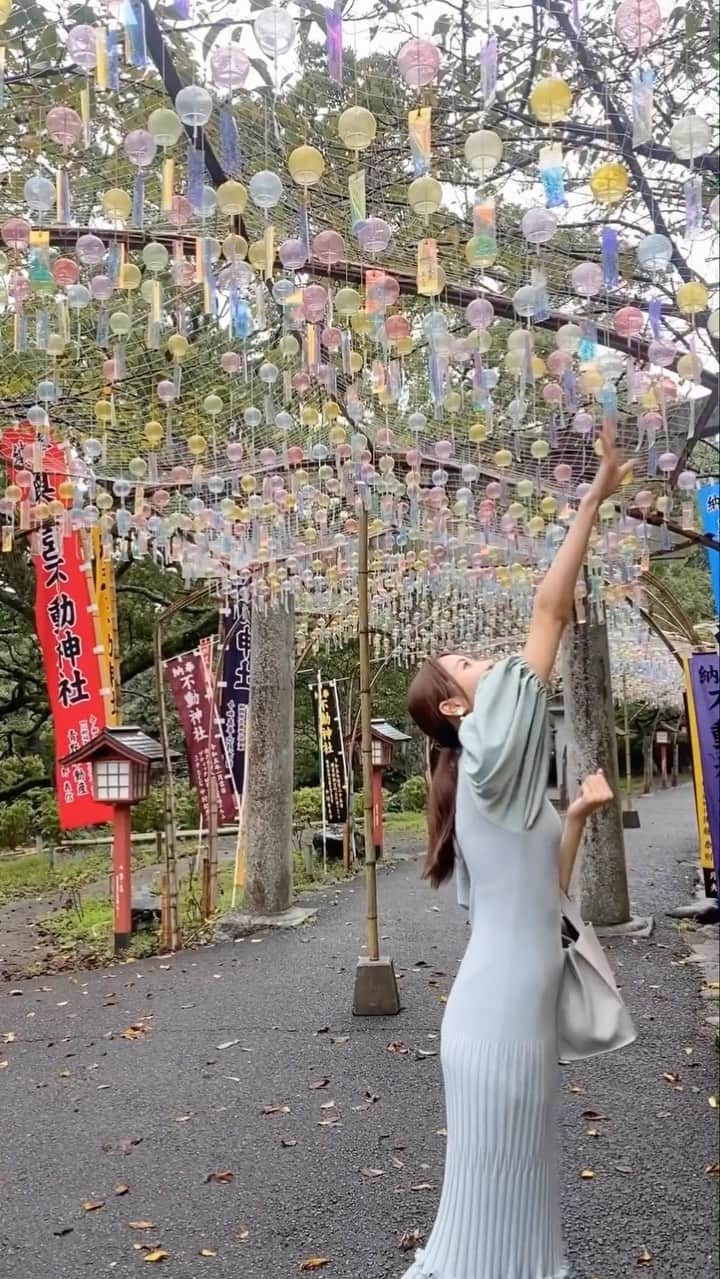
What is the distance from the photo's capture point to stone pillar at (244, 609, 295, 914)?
9461 millimetres

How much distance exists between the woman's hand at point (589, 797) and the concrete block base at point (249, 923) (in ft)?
25.1

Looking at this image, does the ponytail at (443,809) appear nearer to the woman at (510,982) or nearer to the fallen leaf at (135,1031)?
the woman at (510,982)

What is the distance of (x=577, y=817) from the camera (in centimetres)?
203

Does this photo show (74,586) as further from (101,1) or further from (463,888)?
(463,888)

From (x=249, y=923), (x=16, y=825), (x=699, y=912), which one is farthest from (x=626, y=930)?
(x=16, y=825)

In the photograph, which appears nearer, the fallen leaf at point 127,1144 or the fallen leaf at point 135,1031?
the fallen leaf at point 127,1144

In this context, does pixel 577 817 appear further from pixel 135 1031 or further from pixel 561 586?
pixel 135 1031

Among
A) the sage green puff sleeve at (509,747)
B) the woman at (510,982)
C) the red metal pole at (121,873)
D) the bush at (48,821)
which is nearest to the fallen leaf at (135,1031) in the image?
the red metal pole at (121,873)

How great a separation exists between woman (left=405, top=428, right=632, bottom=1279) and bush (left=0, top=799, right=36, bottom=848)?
16.9m

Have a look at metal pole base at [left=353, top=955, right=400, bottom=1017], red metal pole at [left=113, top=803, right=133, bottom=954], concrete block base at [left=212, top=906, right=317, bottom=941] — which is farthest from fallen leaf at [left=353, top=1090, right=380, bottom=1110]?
concrete block base at [left=212, top=906, right=317, bottom=941]

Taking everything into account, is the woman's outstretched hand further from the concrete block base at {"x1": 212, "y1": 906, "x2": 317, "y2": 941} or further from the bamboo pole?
the concrete block base at {"x1": 212, "y1": 906, "x2": 317, "y2": 941}

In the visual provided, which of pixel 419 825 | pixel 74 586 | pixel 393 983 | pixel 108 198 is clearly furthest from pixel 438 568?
pixel 419 825

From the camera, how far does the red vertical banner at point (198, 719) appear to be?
408 inches

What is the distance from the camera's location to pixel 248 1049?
5.88 metres
